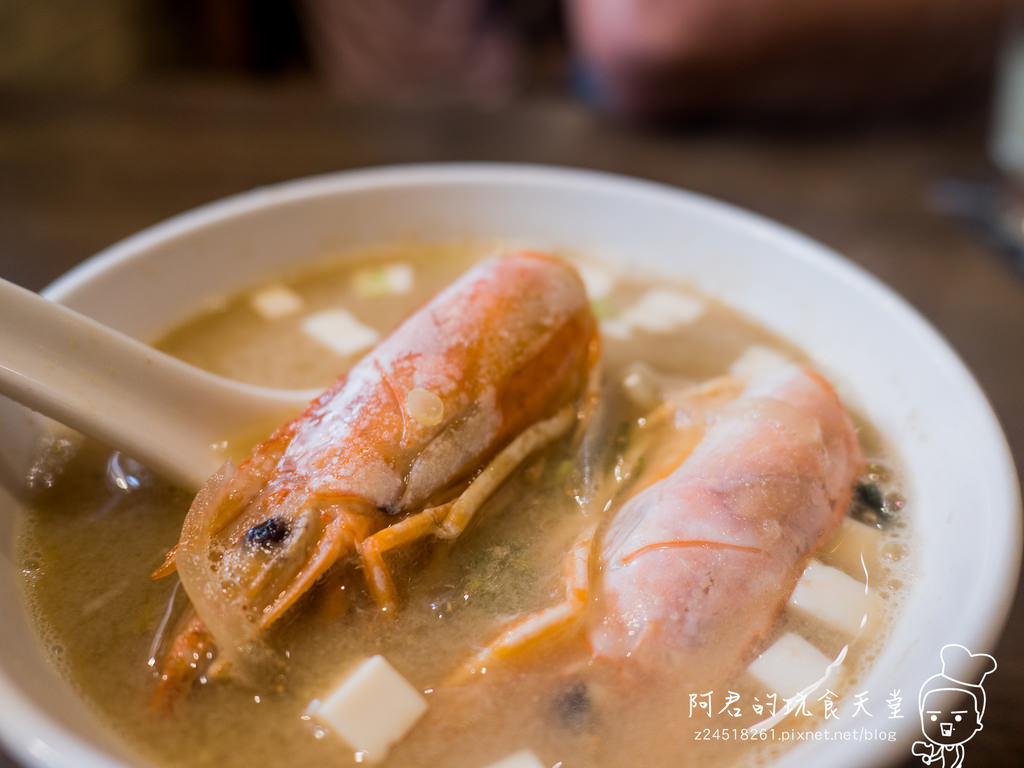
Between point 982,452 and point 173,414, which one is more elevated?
point 173,414

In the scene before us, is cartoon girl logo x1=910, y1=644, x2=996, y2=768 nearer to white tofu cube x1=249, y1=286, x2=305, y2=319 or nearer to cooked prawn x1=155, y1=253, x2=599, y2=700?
cooked prawn x1=155, y1=253, x2=599, y2=700

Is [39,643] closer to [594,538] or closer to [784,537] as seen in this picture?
[594,538]

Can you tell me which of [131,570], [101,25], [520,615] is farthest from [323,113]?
[101,25]

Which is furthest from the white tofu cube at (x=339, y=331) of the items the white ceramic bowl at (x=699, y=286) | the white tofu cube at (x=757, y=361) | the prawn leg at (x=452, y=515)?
the white tofu cube at (x=757, y=361)

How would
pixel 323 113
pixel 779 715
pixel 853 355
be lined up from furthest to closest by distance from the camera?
pixel 323 113 < pixel 853 355 < pixel 779 715

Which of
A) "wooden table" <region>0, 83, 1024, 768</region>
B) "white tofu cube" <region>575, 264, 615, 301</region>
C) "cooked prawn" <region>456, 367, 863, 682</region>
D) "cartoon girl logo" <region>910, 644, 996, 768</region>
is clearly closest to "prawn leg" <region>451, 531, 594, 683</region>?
"cooked prawn" <region>456, 367, 863, 682</region>

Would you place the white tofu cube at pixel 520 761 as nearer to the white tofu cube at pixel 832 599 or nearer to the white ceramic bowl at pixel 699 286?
the white ceramic bowl at pixel 699 286

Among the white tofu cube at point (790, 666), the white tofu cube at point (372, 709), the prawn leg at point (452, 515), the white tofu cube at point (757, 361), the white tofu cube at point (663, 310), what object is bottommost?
the white tofu cube at point (790, 666)

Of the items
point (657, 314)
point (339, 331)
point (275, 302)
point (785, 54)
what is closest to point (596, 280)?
point (657, 314)
